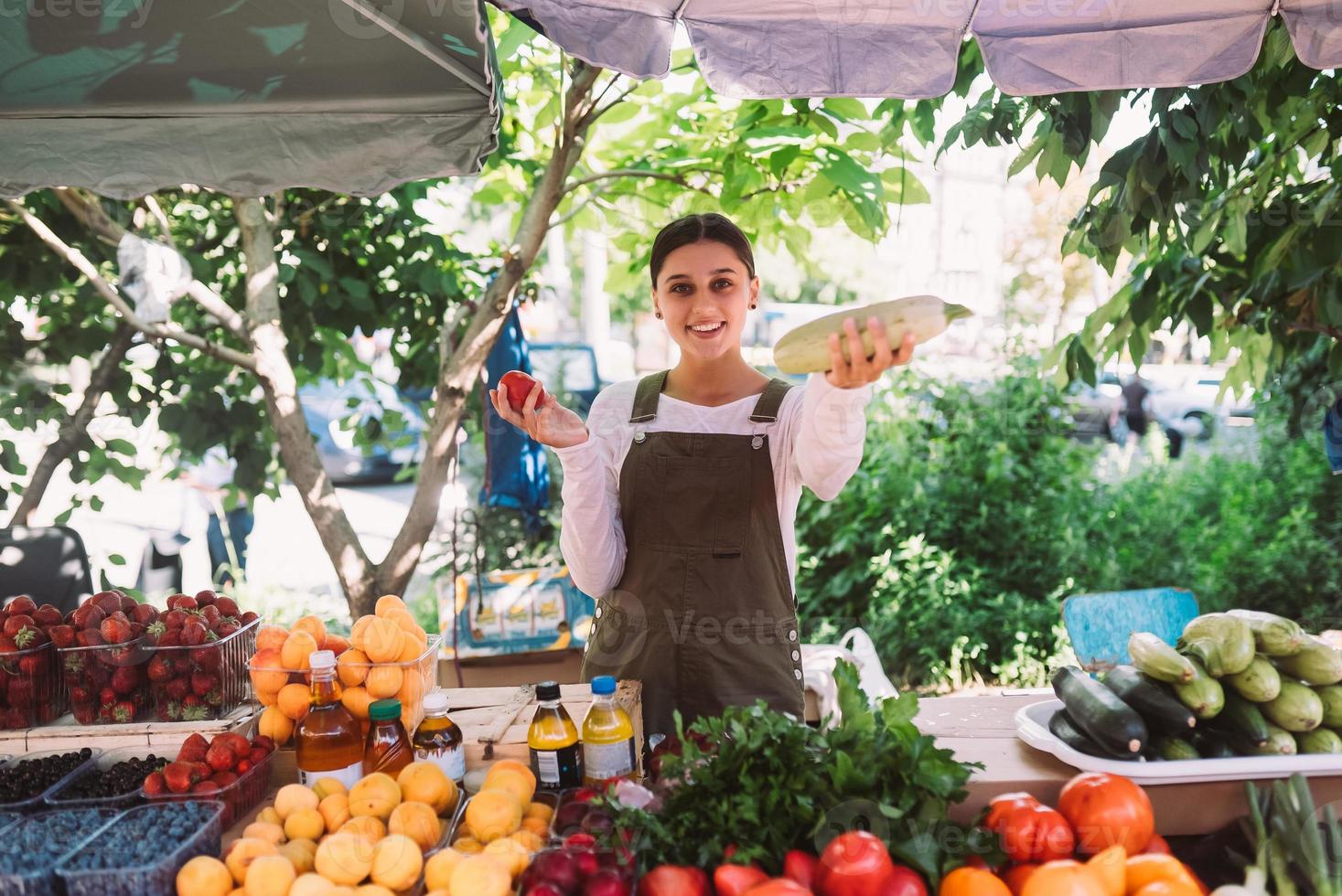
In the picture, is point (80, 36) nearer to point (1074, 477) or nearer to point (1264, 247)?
point (1264, 247)

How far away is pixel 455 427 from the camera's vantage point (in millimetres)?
3990

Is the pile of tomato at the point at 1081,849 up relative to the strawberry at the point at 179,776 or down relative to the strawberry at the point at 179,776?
down

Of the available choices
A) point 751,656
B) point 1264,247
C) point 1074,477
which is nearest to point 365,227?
point 751,656

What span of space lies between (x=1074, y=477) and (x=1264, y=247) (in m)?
2.76

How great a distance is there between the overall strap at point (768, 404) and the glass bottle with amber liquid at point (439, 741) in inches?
42.9

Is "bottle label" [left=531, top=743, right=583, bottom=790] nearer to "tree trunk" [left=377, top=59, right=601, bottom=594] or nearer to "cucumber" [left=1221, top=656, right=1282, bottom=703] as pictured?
"cucumber" [left=1221, top=656, right=1282, bottom=703]

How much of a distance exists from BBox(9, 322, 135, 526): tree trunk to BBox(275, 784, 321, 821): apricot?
10.7 ft

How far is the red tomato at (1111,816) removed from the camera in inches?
67.1

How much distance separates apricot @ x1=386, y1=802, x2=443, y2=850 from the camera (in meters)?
1.70

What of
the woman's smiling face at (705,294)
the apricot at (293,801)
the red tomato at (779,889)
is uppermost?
the woman's smiling face at (705,294)

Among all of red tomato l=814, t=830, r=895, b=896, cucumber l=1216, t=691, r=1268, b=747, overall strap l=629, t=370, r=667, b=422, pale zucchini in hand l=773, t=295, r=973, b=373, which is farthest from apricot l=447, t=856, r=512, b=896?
cucumber l=1216, t=691, r=1268, b=747

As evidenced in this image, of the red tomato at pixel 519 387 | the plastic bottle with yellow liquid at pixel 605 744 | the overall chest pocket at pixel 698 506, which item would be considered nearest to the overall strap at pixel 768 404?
the overall chest pocket at pixel 698 506

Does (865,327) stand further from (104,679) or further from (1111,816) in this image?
(104,679)

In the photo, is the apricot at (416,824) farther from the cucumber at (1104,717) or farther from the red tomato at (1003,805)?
the cucumber at (1104,717)
